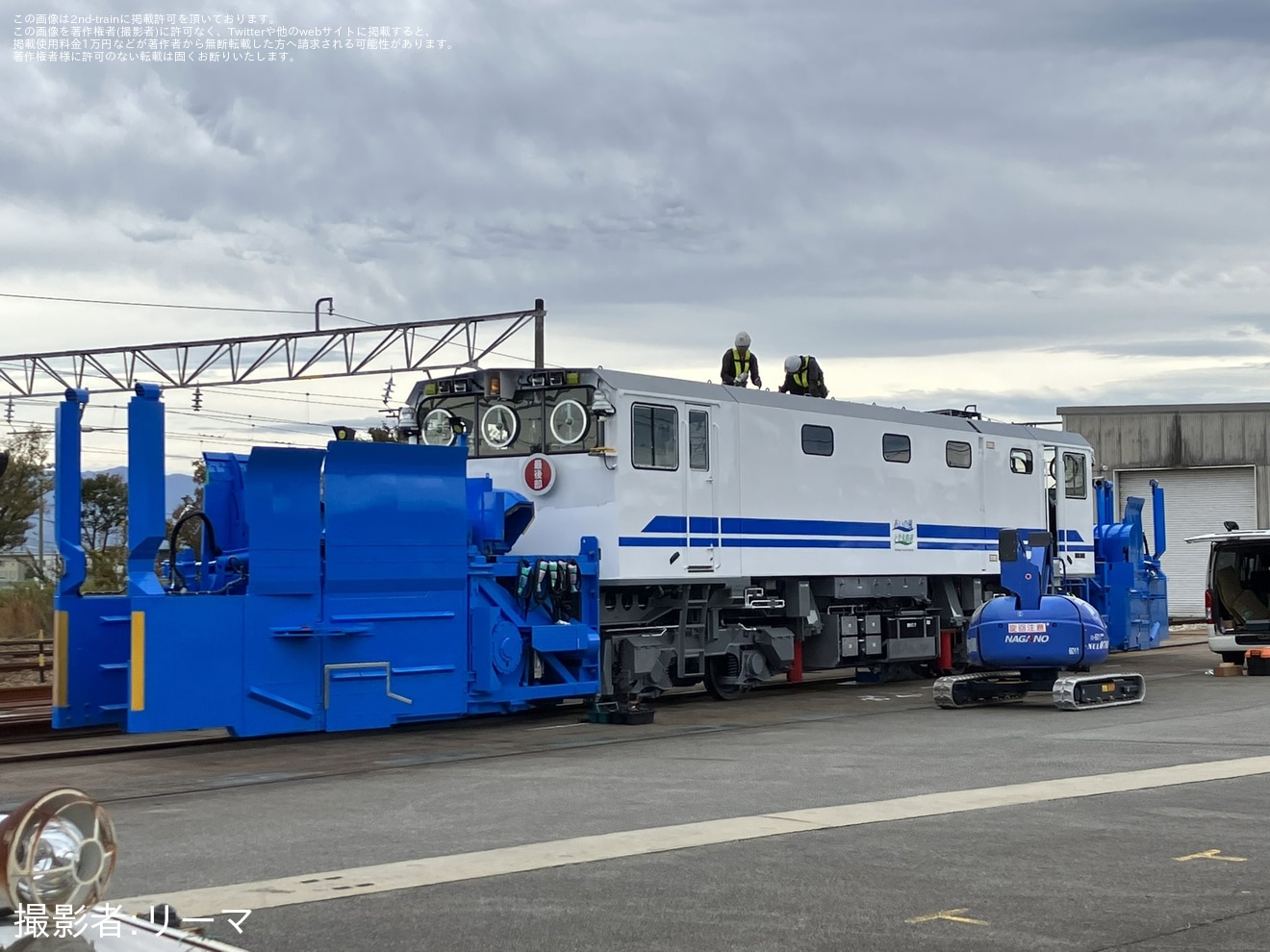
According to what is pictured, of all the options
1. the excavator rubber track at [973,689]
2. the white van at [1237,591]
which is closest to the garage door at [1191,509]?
the white van at [1237,591]

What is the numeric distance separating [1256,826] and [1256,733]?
17.8 feet

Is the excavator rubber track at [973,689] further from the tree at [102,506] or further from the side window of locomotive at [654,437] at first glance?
the tree at [102,506]

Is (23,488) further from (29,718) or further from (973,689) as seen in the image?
(973,689)

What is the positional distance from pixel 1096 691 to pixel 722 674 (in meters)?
4.54

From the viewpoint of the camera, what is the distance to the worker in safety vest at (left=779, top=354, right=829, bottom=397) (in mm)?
20016

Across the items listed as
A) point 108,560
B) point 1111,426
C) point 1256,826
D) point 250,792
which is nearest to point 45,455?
point 108,560

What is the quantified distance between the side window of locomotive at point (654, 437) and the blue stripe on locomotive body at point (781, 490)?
0.03 metres

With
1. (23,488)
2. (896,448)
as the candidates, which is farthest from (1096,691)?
(23,488)

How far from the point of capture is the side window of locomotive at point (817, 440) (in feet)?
63.2

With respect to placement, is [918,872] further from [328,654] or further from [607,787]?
[328,654]

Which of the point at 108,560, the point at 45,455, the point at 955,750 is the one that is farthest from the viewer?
the point at 45,455

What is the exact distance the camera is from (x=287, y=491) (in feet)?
45.7

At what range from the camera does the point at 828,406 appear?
1975 cm

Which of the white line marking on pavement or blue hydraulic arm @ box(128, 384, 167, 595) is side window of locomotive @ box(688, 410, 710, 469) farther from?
the white line marking on pavement
